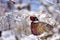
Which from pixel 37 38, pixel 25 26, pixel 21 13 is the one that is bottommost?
pixel 37 38

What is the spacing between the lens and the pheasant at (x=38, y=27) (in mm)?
1225

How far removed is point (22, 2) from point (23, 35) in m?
0.29

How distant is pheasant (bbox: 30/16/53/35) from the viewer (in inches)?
48.2

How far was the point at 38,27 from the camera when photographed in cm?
124

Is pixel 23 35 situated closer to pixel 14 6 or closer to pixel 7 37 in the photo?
pixel 7 37

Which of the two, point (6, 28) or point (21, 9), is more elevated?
point (21, 9)

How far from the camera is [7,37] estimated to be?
1235 millimetres

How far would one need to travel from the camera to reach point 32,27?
4.09ft

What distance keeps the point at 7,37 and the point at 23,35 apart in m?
0.14

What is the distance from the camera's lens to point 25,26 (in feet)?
4.06

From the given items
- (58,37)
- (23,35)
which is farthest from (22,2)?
(58,37)

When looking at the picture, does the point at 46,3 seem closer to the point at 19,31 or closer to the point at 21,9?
the point at 21,9

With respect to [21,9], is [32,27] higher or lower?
lower

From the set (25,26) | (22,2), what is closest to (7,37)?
(25,26)
